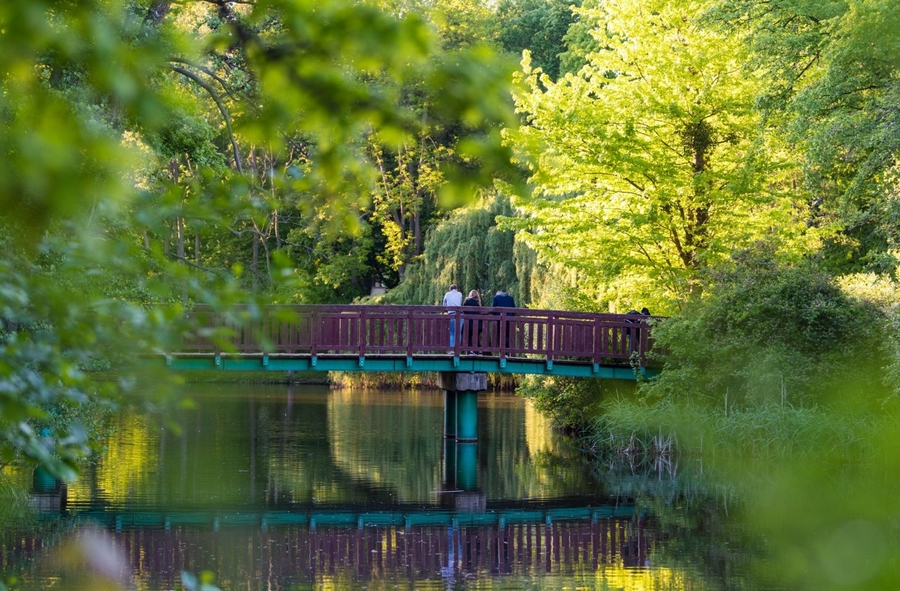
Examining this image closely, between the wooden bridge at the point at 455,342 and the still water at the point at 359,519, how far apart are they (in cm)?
140

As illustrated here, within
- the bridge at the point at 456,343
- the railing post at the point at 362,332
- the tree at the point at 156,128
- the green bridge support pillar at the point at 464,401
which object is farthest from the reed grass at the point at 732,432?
the tree at the point at 156,128

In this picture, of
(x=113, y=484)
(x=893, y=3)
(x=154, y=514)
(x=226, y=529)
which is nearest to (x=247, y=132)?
(x=226, y=529)

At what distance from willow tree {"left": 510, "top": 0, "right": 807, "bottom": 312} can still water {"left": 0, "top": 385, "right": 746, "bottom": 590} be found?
3627 millimetres

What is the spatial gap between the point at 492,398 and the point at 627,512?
58.3 feet

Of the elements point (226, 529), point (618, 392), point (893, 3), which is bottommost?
point (226, 529)

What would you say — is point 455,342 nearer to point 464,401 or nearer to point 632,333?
point 464,401

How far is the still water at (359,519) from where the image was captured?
1091 cm

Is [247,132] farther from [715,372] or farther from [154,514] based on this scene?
[715,372]

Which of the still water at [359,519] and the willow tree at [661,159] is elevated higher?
the willow tree at [661,159]

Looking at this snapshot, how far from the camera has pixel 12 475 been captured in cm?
1605

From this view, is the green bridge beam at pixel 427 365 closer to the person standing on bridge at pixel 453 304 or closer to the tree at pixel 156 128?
the person standing on bridge at pixel 453 304

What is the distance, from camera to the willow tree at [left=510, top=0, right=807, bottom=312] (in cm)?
2058

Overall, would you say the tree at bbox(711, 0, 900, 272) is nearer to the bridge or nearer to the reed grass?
the reed grass

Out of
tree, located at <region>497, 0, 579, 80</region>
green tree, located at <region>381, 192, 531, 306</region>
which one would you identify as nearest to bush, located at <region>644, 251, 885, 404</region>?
green tree, located at <region>381, 192, 531, 306</region>
